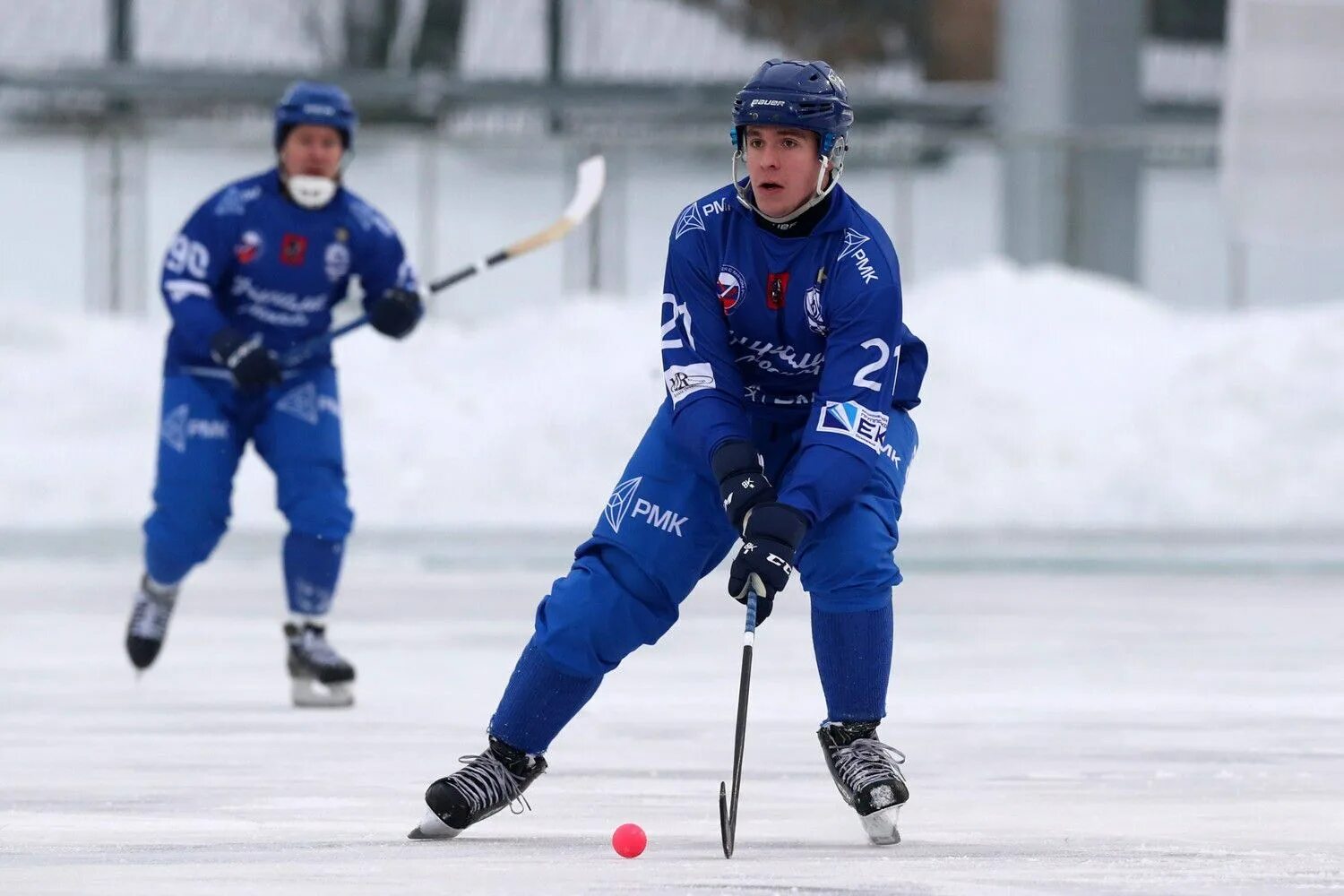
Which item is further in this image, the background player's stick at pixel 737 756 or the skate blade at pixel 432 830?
the skate blade at pixel 432 830

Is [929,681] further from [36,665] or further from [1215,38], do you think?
[1215,38]

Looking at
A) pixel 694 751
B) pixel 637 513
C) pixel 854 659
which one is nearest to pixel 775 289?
pixel 637 513

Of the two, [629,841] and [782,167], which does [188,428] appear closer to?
[782,167]

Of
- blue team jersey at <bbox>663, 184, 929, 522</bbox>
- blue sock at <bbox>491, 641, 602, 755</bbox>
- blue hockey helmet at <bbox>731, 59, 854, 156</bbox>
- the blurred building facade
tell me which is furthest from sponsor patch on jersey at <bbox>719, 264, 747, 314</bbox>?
the blurred building facade

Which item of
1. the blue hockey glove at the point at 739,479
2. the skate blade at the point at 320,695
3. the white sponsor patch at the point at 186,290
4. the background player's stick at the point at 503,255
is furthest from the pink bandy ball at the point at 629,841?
the white sponsor patch at the point at 186,290

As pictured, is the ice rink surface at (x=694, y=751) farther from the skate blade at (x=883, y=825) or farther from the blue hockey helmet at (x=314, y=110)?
the blue hockey helmet at (x=314, y=110)

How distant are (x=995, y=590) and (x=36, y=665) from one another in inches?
146

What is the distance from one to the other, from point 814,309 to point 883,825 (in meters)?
0.93

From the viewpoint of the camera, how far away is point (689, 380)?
16.7 ft

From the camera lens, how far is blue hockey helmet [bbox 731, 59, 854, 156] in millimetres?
5023

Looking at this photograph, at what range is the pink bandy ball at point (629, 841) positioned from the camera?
4754mm

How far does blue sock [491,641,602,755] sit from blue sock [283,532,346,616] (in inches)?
96.5

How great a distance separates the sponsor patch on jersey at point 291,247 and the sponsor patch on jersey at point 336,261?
74 mm

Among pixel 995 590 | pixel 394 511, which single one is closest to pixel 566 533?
pixel 394 511
